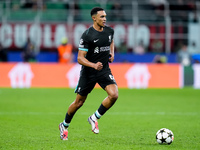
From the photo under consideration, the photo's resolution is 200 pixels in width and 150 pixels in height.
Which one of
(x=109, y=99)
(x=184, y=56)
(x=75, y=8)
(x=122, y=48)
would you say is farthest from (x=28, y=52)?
(x=109, y=99)

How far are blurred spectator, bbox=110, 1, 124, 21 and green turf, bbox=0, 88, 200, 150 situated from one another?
6.46 metres

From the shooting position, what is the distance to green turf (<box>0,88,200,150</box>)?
7941 mm

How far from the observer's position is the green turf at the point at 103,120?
7.94 meters

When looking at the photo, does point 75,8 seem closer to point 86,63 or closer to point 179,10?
point 179,10

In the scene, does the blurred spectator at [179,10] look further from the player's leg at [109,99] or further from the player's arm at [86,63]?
the player's arm at [86,63]

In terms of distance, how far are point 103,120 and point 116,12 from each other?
14.0 m

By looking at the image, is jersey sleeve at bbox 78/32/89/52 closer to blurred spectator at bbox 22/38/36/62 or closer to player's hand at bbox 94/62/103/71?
player's hand at bbox 94/62/103/71

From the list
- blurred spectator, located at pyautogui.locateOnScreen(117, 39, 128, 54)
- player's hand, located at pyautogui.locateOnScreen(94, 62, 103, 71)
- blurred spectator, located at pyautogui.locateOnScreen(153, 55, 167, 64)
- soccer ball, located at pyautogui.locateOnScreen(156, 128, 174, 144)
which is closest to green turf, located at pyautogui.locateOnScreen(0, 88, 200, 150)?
soccer ball, located at pyautogui.locateOnScreen(156, 128, 174, 144)

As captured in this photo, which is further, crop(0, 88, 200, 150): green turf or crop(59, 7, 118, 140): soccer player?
crop(59, 7, 118, 140): soccer player

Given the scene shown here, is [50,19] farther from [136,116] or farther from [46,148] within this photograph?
[46,148]

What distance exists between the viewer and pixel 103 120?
11.4 metres

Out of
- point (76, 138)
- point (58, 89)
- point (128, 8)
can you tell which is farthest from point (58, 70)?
point (76, 138)

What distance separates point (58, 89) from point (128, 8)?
24.4 feet

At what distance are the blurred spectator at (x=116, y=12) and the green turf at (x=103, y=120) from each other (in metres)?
6.46
